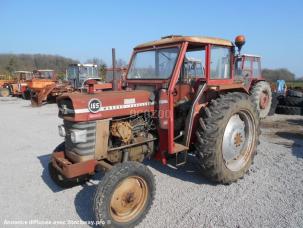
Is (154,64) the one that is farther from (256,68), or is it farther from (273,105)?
(273,105)

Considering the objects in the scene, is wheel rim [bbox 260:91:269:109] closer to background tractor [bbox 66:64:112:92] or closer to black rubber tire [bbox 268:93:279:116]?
black rubber tire [bbox 268:93:279:116]

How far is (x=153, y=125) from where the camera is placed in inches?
150

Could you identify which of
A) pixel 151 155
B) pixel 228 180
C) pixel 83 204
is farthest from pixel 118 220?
pixel 228 180

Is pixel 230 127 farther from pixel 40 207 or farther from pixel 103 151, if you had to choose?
pixel 40 207

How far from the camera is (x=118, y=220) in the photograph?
115 inches

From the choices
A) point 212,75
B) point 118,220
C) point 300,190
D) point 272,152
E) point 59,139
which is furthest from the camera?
point 59,139

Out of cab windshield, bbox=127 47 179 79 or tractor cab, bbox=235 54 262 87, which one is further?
tractor cab, bbox=235 54 262 87

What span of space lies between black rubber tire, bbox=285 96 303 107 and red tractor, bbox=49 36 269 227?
7275mm

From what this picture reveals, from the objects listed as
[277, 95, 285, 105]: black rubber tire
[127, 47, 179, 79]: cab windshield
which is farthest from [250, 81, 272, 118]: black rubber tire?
[127, 47, 179, 79]: cab windshield

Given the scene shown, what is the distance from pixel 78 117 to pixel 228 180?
232 centimetres

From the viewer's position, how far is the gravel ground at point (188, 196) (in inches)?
124

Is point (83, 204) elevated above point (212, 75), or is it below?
below

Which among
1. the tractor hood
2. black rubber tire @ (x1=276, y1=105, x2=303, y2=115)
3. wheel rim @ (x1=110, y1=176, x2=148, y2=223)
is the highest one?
the tractor hood

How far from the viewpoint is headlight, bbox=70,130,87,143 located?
3.07 meters
